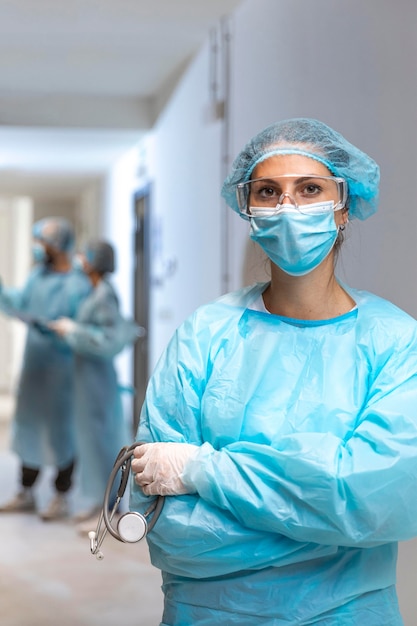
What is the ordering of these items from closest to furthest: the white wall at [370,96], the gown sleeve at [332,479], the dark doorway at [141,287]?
the gown sleeve at [332,479], the white wall at [370,96], the dark doorway at [141,287]

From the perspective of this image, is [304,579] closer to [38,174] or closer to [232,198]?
[232,198]

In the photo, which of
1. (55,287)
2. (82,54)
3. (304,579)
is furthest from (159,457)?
(82,54)

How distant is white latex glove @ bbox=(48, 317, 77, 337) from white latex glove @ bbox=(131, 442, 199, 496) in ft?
8.66

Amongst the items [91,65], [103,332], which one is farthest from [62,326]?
[91,65]

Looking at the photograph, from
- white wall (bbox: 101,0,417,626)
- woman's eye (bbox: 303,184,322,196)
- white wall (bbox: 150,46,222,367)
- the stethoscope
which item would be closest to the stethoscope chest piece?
the stethoscope

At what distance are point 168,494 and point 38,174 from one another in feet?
24.2

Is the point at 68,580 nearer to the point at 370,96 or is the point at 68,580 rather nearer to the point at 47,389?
the point at 47,389

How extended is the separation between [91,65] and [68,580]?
2752 mm

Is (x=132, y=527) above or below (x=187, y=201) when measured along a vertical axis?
below

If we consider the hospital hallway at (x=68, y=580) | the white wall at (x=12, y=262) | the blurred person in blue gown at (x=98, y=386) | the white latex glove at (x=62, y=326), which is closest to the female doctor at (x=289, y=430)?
the hospital hallway at (x=68, y=580)

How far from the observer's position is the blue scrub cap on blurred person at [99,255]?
414cm

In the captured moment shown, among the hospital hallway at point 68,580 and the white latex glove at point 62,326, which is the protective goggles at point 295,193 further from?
the white latex glove at point 62,326

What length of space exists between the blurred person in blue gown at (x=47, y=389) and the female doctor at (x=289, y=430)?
9.63 ft

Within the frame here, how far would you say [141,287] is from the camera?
6621 mm
